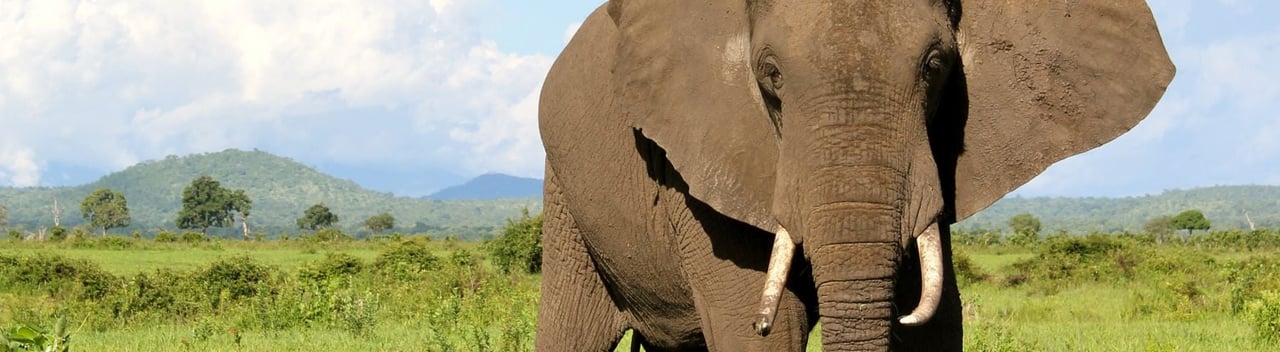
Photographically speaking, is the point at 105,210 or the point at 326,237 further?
the point at 105,210

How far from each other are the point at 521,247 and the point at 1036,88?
22629 millimetres

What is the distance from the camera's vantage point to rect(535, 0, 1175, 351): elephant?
3.76 m

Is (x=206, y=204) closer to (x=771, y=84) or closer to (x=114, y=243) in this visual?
(x=114, y=243)

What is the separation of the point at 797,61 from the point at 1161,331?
31.9ft

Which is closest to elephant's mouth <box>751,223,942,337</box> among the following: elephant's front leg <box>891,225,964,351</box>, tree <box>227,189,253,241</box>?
elephant's front leg <box>891,225,964,351</box>

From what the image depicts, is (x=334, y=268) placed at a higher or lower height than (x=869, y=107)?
higher

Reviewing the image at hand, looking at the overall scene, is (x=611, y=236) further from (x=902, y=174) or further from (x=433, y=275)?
(x=433, y=275)

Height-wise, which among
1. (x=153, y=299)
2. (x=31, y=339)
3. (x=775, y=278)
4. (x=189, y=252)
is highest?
(x=189, y=252)

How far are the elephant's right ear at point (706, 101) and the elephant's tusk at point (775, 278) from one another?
0.13 m

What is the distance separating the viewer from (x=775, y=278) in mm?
3918

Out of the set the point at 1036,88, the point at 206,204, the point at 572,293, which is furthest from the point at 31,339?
the point at 206,204

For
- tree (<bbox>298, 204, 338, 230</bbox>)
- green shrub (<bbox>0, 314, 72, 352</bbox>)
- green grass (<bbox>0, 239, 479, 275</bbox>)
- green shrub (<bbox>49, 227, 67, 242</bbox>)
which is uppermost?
tree (<bbox>298, 204, 338, 230</bbox>)

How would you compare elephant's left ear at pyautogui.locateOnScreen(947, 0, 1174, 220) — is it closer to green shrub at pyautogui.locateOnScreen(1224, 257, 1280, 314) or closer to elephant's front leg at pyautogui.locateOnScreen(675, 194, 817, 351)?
elephant's front leg at pyautogui.locateOnScreen(675, 194, 817, 351)

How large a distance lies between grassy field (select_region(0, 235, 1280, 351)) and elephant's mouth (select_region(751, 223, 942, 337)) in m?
4.55
